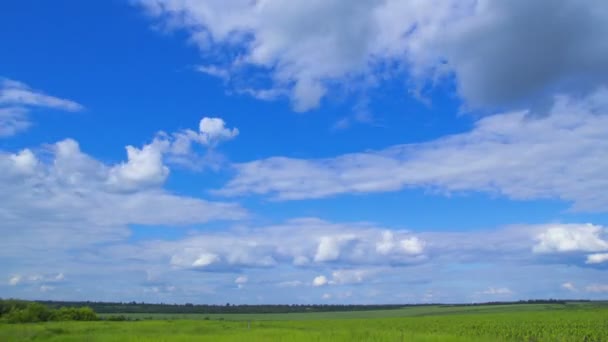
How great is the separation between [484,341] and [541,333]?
1992 centimetres

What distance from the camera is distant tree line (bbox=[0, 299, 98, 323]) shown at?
75606 millimetres

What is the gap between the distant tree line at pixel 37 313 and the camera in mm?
75606

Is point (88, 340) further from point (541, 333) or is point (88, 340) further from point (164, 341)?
point (541, 333)

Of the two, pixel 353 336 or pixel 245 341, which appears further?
pixel 353 336

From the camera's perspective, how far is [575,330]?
41.6m

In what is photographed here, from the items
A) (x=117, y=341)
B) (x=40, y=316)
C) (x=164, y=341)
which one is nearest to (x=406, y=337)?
(x=164, y=341)

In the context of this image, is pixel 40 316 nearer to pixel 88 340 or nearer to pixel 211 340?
pixel 88 340

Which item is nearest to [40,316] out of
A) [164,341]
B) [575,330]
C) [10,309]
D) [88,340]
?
[10,309]

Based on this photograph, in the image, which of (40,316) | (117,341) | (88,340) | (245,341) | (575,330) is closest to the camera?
(245,341)

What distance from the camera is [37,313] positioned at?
258 feet

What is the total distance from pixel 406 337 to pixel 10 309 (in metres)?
78.5

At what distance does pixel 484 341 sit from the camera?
25391mm

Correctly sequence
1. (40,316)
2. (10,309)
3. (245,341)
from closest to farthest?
1. (245,341)
2. (40,316)
3. (10,309)

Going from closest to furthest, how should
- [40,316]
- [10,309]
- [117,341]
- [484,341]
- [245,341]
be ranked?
[245,341], [484,341], [117,341], [40,316], [10,309]
